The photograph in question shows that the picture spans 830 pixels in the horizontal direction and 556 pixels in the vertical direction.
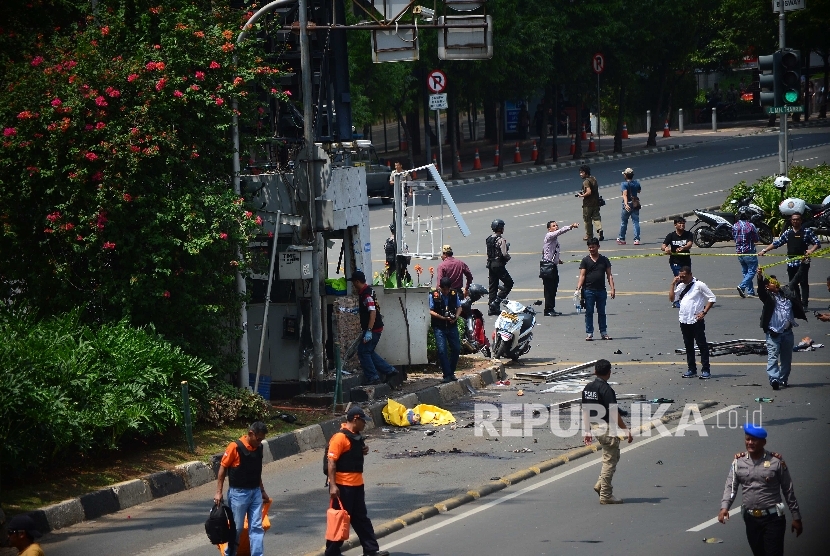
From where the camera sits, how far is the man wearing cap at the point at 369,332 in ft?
51.1

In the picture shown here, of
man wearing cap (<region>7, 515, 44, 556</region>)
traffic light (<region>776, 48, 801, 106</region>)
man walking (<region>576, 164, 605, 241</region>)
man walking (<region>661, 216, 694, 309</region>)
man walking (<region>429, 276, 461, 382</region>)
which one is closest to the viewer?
man wearing cap (<region>7, 515, 44, 556</region>)

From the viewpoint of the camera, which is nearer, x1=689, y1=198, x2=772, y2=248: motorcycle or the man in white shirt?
the man in white shirt

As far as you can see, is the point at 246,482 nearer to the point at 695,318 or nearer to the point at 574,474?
the point at 574,474

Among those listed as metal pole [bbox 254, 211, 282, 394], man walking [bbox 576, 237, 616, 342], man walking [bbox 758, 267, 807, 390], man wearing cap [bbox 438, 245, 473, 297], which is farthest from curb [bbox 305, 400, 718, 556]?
man wearing cap [bbox 438, 245, 473, 297]

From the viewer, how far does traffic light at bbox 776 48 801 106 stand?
20.2 meters

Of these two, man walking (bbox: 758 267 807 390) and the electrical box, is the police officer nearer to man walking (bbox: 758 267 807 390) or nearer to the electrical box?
man walking (bbox: 758 267 807 390)

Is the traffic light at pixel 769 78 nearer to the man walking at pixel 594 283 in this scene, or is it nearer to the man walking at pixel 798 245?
the man walking at pixel 798 245

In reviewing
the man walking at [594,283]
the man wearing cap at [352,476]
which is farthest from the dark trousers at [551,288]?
the man wearing cap at [352,476]

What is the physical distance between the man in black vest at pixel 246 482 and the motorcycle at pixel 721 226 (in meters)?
19.9

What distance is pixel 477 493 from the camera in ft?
38.1

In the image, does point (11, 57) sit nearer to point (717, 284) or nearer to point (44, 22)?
point (44, 22)

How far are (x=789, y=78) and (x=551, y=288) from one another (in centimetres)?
570

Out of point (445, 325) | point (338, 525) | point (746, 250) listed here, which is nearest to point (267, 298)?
point (445, 325)

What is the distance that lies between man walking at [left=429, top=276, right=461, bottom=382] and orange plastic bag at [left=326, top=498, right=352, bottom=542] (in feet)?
24.8
